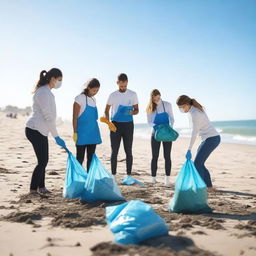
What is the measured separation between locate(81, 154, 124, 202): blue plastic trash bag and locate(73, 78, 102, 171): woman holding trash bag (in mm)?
768

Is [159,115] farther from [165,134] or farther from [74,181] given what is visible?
[74,181]

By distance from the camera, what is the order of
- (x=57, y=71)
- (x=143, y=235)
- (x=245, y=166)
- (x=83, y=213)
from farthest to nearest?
(x=245, y=166) → (x=57, y=71) → (x=83, y=213) → (x=143, y=235)

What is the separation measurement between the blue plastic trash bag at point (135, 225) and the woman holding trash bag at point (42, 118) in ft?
6.05

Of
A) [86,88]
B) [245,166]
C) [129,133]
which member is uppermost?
[86,88]

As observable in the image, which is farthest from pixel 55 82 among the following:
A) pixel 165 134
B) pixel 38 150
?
pixel 165 134

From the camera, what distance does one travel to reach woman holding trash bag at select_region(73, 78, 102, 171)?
470 cm

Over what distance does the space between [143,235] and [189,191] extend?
1.20 metres

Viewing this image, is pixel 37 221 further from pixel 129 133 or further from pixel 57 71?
pixel 129 133

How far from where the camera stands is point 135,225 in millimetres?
2514

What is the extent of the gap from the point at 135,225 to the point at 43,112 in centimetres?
225

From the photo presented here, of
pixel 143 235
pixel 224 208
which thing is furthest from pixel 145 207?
pixel 224 208

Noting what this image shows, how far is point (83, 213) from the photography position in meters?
3.40

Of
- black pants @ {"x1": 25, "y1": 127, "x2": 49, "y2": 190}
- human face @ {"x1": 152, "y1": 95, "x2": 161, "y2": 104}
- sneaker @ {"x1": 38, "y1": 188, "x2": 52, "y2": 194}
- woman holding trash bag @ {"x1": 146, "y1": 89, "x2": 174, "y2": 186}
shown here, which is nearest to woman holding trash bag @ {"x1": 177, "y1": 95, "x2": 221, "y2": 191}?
woman holding trash bag @ {"x1": 146, "y1": 89, "x2": 174, "y2": 186}

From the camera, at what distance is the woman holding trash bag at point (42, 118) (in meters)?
4.24
